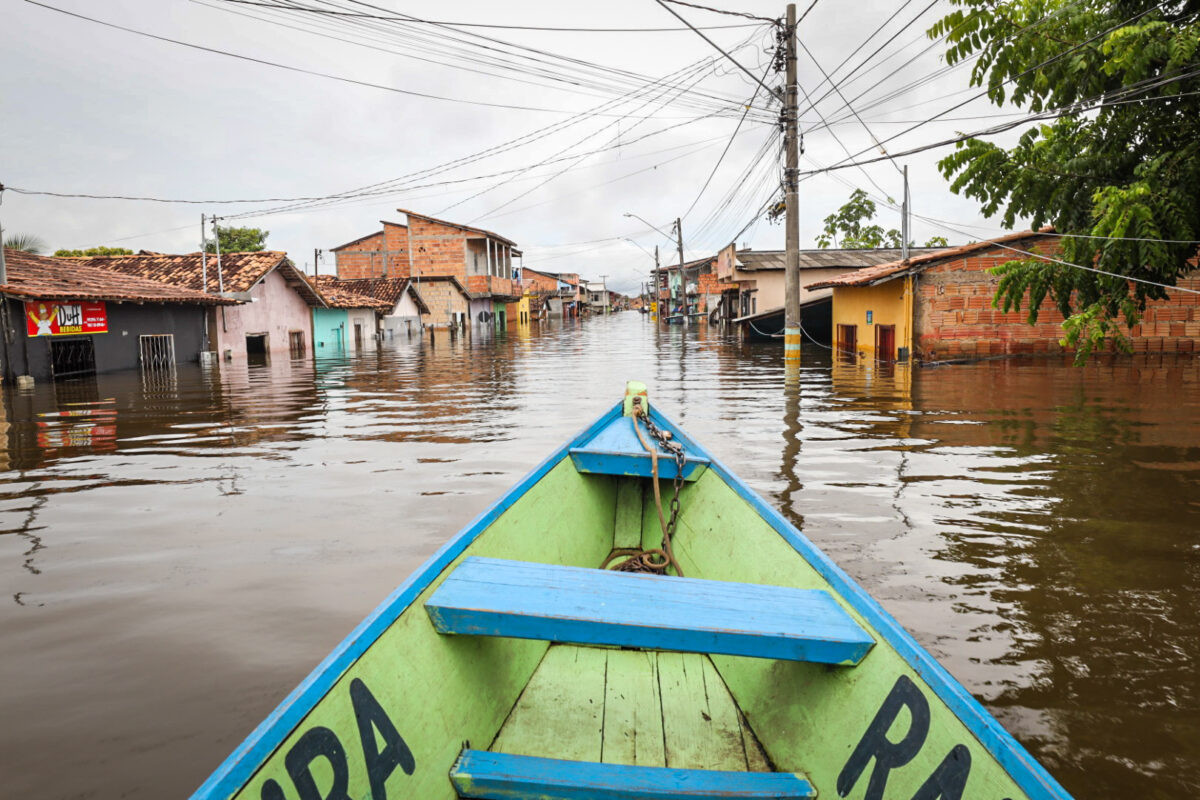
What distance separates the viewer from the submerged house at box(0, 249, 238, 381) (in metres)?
18.0

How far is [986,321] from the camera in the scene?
18.9m

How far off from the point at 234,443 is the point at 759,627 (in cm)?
957

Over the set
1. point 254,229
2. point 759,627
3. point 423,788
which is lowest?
point 423,788

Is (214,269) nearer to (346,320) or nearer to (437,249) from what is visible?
(346,320)

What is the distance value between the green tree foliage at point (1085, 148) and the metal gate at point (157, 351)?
2309cm

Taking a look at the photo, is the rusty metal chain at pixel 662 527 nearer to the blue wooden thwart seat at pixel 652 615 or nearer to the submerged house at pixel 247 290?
the blue wooden thwart seat at pixel 652 615

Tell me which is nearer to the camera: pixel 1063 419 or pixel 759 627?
pixel 759 627

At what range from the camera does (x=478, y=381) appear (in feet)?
59.9

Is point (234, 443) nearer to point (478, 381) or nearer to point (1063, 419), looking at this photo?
point (478, 381)

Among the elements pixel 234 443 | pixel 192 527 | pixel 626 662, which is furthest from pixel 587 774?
pixel 234 443

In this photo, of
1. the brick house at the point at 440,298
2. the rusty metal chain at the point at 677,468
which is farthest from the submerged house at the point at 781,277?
the rusty metal chain at the point at 677,468

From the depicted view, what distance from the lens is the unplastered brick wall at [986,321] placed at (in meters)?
18.4

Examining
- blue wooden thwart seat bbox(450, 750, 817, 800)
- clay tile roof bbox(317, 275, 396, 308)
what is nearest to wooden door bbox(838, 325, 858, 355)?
clay tile roof bbox(317, 275, 396, 308)

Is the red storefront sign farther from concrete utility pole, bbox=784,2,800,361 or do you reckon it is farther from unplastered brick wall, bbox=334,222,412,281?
unplastered brick wall, bbox=334,222,412,281
